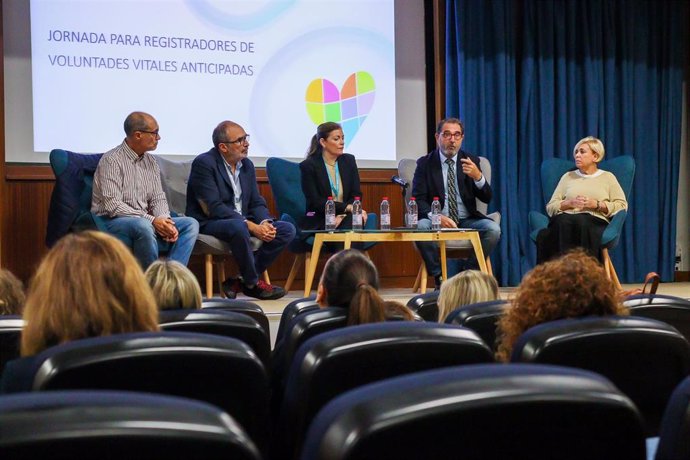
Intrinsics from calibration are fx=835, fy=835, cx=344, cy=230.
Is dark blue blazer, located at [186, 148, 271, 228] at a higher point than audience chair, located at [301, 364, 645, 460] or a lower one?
higher

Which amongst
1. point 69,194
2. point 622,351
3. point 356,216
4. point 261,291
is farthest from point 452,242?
point 622,351

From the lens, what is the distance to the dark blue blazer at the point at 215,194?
462 centimetres

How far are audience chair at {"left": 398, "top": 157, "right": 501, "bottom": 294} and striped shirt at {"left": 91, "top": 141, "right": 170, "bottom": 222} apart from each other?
1619 millimetres

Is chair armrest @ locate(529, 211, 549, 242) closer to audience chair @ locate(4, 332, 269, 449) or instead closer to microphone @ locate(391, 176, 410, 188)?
microphone @ locate(391, 176, 410, 188)

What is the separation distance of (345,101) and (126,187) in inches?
78.1

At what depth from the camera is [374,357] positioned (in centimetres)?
95

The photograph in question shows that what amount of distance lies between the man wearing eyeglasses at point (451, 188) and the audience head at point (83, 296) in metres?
3.96

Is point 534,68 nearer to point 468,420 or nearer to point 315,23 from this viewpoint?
point 315,23

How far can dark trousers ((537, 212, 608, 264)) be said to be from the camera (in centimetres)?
504

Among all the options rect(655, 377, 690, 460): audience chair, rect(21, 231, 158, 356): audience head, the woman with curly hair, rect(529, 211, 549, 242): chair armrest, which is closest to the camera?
rect(655, 377, 690, 460): audience chair

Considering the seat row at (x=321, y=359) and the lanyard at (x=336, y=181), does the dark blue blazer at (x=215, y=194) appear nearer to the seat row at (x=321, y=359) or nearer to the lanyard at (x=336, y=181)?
the lanyard at (x=336, y=181)

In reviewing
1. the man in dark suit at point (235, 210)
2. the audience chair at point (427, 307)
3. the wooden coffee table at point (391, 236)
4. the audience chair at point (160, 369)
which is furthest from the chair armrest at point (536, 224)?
the audience chair at point (160, 369)

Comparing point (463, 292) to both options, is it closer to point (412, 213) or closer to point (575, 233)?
point (412, 213)

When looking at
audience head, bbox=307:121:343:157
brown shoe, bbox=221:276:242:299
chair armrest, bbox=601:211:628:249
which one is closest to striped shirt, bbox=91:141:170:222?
brown shoe, bbox=221:276:242:299
